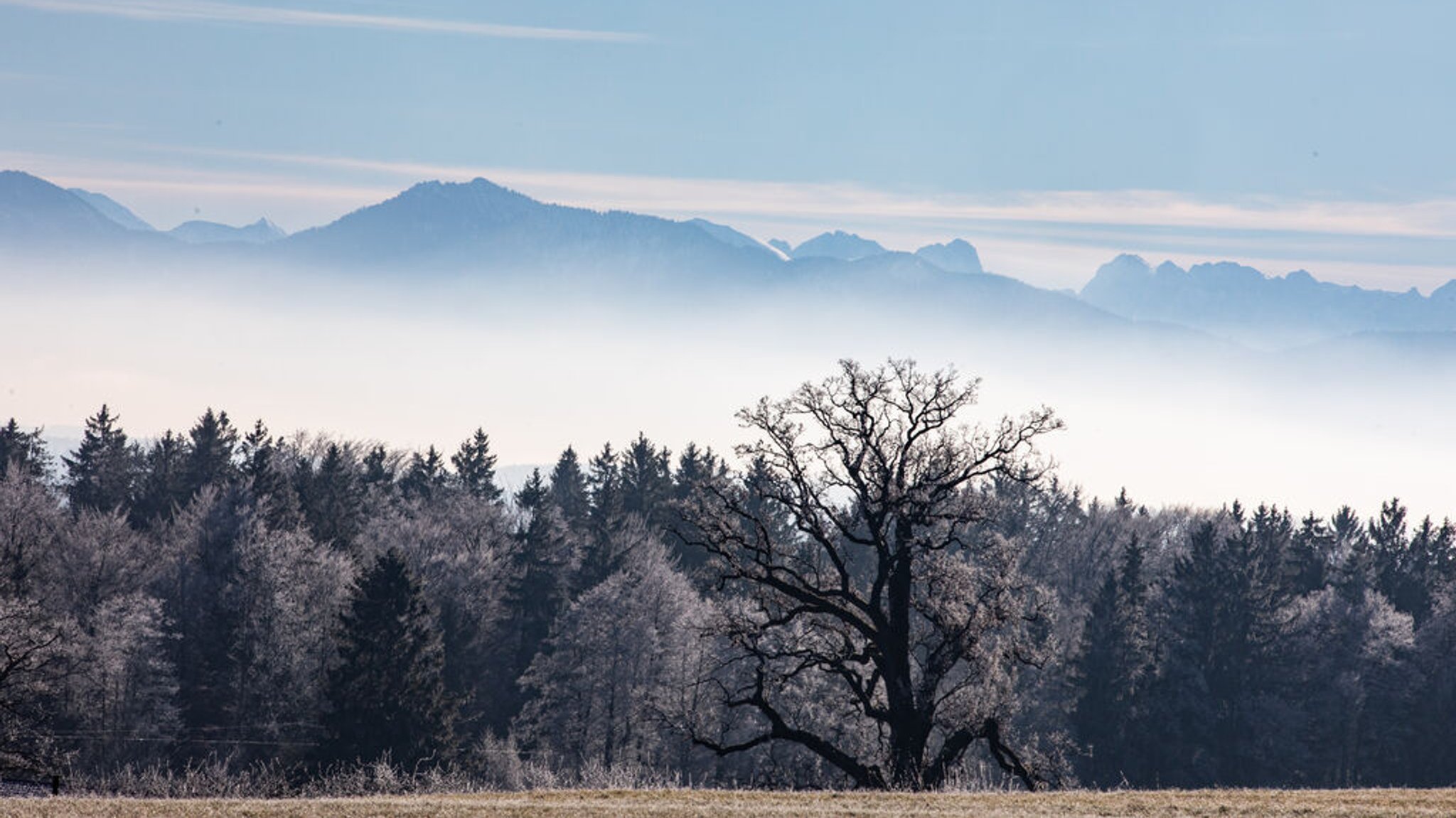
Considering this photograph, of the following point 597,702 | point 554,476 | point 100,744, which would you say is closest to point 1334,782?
point 597,702

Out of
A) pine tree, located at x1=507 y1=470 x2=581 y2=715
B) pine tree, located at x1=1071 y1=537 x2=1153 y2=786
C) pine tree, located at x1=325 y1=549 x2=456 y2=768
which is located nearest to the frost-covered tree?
pine tree, located at x1=507 y1=470 x2=581 y2=715

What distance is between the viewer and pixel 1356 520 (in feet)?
456

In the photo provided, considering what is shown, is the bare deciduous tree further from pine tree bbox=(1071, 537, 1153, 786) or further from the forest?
pine tree bbox=(1071, 537, 1153, 786)

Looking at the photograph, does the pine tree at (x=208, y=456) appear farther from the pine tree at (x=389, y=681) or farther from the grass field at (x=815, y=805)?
the grass field at (x=815, y=805)

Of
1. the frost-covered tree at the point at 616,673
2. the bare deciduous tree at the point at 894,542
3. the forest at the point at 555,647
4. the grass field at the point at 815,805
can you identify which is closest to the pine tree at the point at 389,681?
the forest at the point at 555,647

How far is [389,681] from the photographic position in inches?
2862

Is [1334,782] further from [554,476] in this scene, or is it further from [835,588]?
[554,476]

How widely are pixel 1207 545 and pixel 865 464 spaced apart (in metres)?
68.8

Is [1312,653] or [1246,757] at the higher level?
[1312,653]

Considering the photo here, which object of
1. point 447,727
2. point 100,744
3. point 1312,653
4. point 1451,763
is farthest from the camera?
point 1312,653

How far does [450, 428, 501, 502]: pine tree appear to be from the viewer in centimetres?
13962

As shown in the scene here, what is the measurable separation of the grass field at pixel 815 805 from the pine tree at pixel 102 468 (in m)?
94.8

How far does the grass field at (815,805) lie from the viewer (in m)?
23.1

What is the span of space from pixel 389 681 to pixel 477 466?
7002 cm
